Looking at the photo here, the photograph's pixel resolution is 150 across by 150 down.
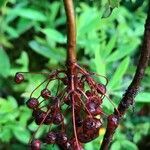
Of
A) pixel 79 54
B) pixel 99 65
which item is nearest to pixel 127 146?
pixel 99 65

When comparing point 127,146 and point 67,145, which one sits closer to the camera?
point 67,145

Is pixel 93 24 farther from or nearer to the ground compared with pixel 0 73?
farther from the ground

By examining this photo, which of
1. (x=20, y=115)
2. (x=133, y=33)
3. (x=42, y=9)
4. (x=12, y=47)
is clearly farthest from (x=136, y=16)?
(x=20, y=115)

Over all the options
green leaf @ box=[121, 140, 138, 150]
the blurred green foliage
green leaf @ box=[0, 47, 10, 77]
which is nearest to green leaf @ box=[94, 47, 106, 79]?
the blurred green foliage

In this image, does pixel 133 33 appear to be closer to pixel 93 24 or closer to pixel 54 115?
pixel 93 24

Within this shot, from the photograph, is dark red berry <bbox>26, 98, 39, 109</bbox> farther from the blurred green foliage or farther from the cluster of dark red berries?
the blurred green foliage

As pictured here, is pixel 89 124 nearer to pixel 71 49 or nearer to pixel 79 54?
pixel 71 49
